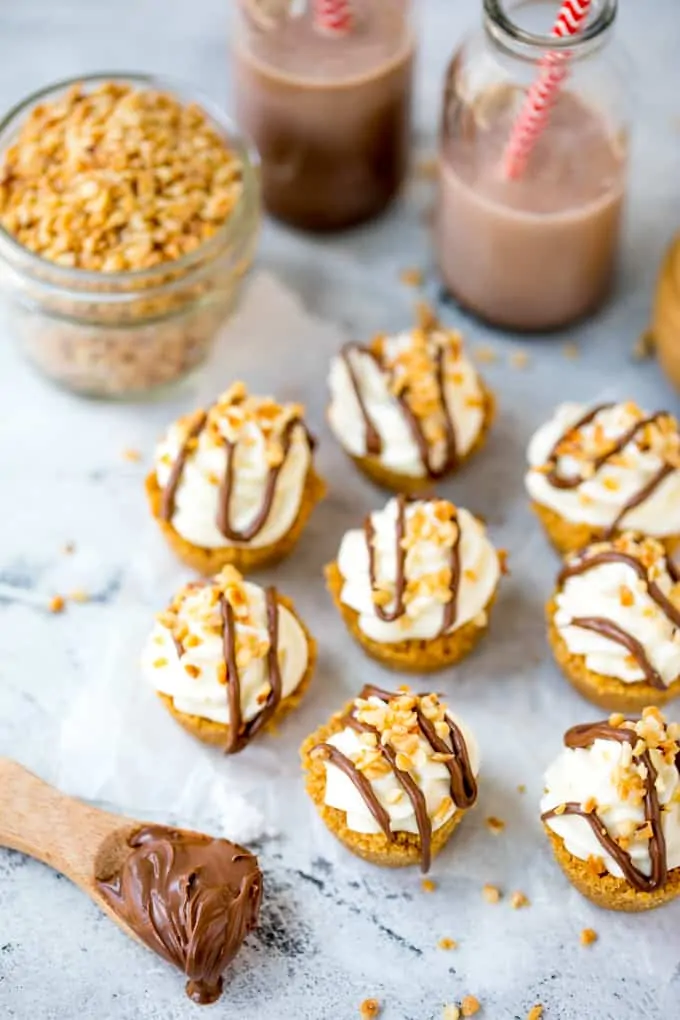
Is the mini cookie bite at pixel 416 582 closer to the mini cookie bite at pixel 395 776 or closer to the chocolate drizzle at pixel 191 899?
the mini cookie bite at pixel 395 776

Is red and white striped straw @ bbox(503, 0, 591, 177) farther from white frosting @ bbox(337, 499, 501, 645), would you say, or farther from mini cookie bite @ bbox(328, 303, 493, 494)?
white frosting @ bbox(337, 499, 501, 645)

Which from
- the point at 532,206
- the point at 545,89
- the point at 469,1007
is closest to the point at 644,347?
the point at 532,206

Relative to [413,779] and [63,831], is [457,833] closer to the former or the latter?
[413,779]

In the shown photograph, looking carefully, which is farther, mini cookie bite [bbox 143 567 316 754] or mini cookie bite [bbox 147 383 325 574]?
mini cookie bite [bbox 147 383 325 574]

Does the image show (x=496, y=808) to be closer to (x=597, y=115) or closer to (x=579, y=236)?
(x=579, y=236)

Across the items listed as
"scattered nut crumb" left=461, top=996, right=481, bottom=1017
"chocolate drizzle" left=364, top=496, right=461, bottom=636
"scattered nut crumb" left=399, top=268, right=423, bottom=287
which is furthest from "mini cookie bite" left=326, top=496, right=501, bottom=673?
"scattered nut crumb" left=399, top=268, right=423, bottom=287

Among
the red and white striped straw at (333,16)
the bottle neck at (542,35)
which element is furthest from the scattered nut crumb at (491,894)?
the red and white striped straw at (333,16)
